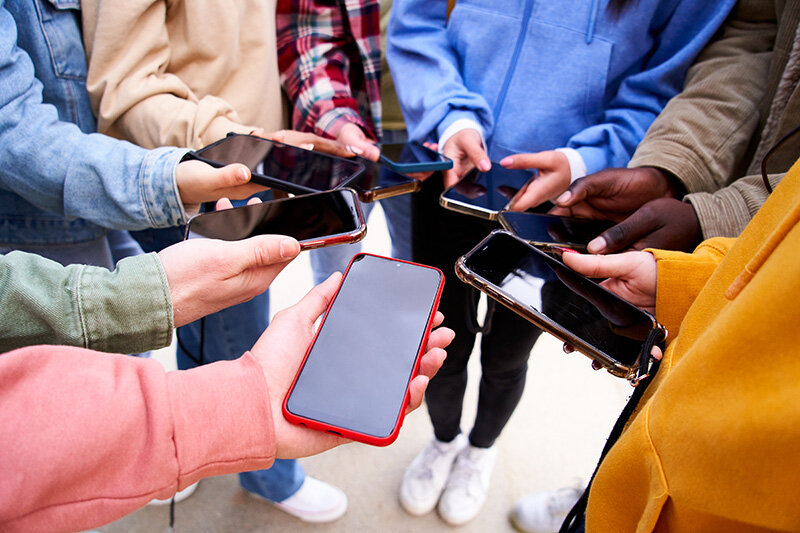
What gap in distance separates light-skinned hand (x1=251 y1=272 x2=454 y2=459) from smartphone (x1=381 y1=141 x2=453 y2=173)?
30 cm

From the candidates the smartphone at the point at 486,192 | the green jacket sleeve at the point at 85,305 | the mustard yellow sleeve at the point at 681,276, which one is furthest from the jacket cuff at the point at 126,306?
the mustard yellow sleeve at the point at 681,276

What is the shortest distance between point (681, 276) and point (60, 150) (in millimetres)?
821

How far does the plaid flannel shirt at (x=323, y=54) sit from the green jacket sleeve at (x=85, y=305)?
479 mm

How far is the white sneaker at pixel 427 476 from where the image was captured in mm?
996

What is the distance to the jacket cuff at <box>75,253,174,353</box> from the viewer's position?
47 cm

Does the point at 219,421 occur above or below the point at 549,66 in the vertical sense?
below

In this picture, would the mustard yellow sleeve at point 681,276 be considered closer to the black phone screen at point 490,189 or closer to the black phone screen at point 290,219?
the black phone screen at point 490,189

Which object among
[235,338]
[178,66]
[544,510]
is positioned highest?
[178,66]

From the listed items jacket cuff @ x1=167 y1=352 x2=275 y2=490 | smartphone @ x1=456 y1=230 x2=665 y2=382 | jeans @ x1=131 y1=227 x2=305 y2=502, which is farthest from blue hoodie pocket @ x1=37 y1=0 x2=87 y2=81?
→ smartphone @ x1=456 y1=230 x2=665 y2=382

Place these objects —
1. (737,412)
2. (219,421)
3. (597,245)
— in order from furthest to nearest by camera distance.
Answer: (597,245)
(219,421)
(737,412)

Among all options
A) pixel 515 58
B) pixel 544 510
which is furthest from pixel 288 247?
pixel 544 510

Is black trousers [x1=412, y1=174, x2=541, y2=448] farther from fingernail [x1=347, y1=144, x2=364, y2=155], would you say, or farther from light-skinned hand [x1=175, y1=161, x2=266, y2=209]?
light-skinned hand [x1=175, y1=161, x2=266, y2=209]

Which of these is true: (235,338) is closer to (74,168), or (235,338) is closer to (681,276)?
(74,168)

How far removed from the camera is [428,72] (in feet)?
2.76
